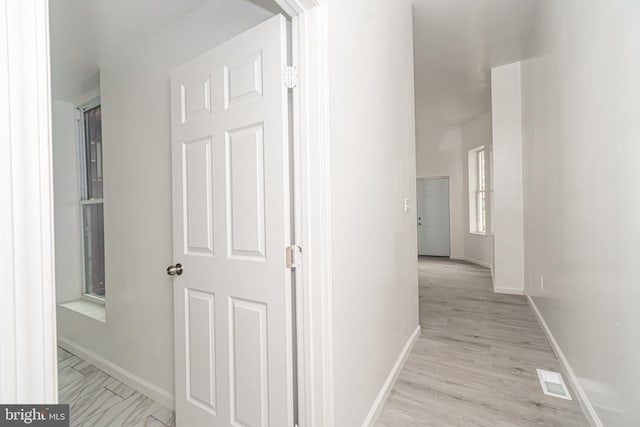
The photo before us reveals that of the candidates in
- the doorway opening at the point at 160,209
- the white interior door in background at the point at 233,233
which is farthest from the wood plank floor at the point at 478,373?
the doorway opening at the point at 160,209

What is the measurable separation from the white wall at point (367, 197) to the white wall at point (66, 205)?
10.3 ft

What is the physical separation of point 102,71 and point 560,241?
384cm

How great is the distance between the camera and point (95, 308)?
9.55ft

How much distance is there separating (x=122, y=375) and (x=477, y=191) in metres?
7.02

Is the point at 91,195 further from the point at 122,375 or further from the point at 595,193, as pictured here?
the point at 595,193

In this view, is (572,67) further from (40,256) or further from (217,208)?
(40,256)

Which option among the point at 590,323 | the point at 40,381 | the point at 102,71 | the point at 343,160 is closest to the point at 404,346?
the point at 590,323

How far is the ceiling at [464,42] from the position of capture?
9.95ft

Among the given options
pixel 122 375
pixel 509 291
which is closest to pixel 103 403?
pixel 122 375

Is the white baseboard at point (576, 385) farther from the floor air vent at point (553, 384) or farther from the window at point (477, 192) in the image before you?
the window at point (477, 192)

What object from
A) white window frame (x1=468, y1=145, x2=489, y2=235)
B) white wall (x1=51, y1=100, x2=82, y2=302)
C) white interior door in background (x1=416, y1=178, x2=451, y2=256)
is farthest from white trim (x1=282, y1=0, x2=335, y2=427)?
white interior door in background (x1=416, y1=178, x2=451, y2=256)

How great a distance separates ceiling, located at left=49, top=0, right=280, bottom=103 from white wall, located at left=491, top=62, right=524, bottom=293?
3643 mm

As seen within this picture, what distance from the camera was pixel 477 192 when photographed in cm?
688

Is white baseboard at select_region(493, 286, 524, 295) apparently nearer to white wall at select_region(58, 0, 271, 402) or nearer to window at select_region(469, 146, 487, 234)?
window at select_region(469, 146, 487, 234)
